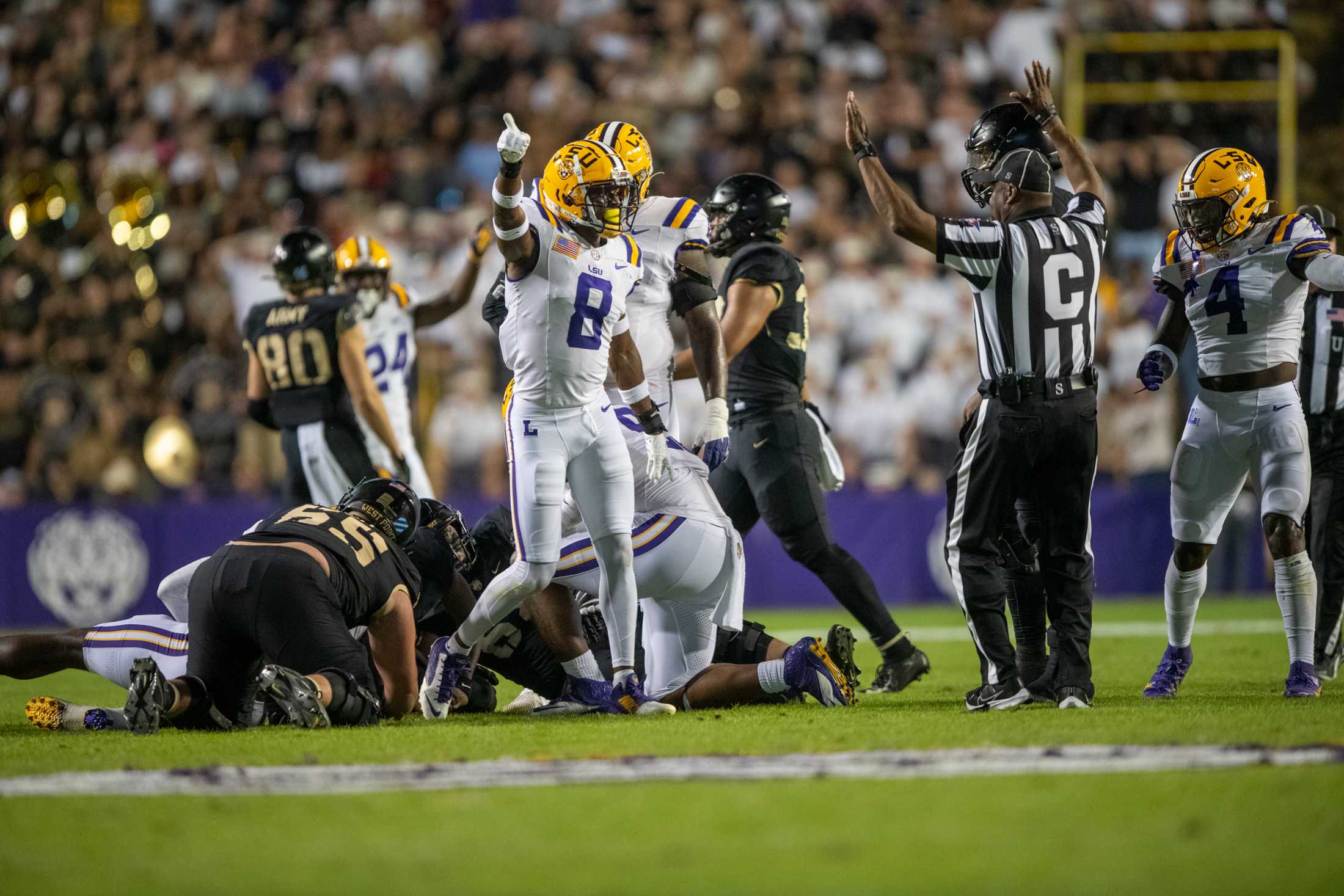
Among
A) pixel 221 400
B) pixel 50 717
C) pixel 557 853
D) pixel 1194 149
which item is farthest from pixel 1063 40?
pixel 557 853

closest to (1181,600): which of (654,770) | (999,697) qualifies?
(999,697)

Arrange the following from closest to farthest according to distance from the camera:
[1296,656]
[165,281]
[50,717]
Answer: [50,717], [1296,656], [165,281]

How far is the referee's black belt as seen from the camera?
6203 mm

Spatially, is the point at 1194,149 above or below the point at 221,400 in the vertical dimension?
above

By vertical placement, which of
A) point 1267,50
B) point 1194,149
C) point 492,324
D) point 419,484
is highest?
point 1267,50

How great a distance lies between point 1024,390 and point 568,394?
180 centimetres

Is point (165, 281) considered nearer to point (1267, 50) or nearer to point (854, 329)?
point (854, 329)

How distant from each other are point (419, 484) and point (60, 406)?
5.70 m

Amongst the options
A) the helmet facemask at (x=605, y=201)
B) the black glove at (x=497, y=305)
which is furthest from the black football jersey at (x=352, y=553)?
the helmet facemask at (x=605, y=201)

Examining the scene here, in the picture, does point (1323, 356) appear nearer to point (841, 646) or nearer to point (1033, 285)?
point (1033, 285)

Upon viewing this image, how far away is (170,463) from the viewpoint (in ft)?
45.3

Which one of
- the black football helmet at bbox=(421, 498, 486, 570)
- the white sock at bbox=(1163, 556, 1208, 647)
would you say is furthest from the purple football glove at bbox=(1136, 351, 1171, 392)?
the black football helmet at bbox=(421, 498, 486, 570)

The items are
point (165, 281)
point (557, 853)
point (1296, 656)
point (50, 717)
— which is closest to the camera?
point (557, 853)

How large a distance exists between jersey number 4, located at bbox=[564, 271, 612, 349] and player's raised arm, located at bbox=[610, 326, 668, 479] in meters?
0.29
